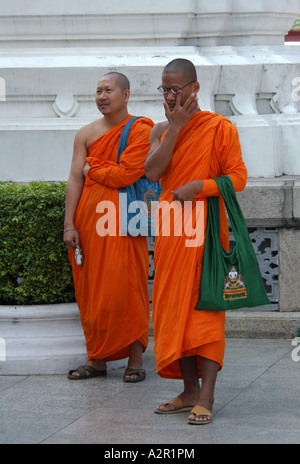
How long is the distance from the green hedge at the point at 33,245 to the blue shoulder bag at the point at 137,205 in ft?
1.55

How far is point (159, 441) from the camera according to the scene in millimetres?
4574

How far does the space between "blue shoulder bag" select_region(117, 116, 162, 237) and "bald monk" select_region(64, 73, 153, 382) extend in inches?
1.6

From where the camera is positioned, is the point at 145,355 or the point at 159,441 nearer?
the point at 159,441

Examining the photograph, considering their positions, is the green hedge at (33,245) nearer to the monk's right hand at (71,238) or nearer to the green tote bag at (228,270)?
the monk's right hand at (71,238)

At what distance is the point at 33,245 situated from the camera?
6090 millimetres

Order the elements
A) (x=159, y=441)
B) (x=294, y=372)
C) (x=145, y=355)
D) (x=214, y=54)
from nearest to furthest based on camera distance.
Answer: (x=159, y=441), (x=294, y=372), (x=145, y=355), (x=214, y=54)

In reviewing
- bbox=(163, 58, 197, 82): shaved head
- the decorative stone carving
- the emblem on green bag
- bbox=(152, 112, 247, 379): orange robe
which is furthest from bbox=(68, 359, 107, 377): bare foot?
the decorative stone carving

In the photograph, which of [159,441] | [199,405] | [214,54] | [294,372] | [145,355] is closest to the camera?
[159,441]

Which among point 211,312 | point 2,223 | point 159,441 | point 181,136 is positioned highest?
point 181,136

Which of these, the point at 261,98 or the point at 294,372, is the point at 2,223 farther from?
the point at 261,98

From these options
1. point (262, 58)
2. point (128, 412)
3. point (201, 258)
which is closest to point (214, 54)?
point (262, 58)

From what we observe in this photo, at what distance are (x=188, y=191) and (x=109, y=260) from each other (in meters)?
1.09

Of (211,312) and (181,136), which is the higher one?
(181,136)

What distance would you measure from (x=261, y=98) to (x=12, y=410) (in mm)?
3834
